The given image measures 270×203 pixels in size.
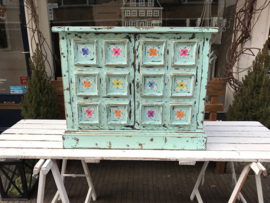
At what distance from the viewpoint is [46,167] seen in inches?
62.4

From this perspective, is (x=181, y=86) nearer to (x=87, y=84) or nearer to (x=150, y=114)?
(x=150, y=114)

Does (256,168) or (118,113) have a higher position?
(118,113)

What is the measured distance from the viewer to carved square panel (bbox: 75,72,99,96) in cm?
170

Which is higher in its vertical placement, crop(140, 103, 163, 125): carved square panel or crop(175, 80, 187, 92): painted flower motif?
crop(175, 80, 187, 92): painted flower motif

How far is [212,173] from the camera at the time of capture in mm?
3311

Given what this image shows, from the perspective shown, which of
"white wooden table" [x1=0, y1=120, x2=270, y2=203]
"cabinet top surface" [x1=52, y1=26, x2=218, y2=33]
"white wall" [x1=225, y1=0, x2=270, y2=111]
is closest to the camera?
"cabinet top surface" [x1=52, y1=26, x2=218, y2=33]

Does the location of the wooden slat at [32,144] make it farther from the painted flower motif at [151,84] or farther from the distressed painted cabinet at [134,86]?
the painted flower motif at [151,84]

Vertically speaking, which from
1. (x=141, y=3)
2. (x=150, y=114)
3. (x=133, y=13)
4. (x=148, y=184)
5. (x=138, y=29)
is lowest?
(x=148, y=184)

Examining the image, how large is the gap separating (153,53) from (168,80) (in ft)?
0.77

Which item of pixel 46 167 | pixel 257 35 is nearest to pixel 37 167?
pixel 46 167

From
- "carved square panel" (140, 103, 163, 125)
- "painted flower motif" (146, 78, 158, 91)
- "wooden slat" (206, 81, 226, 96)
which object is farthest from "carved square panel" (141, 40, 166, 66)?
"wooden slat" (206, 81, 226, 96)

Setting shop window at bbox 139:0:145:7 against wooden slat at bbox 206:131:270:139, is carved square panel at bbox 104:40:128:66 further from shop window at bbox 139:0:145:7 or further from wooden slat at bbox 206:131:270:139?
shop window at bbox 139:0:145:7

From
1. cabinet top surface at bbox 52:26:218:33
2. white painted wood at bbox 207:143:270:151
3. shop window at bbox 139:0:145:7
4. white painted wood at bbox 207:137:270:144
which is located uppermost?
shop window at bbox 139:0:145:7

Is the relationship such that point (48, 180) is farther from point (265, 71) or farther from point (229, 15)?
point (229, 15)
